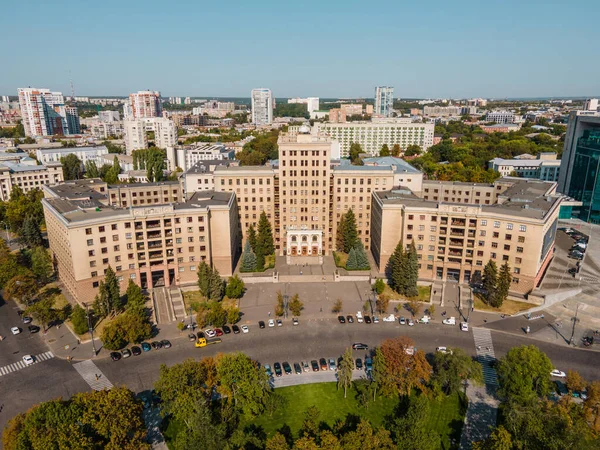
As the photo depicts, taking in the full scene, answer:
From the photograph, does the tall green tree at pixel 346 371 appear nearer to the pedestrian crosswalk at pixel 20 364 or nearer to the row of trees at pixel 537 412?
the row of trees at pixel 537 412

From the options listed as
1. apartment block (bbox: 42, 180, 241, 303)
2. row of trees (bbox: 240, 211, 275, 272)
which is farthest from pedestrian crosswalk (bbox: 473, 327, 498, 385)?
apartment block (bbox: 42, 180, 241, 303)

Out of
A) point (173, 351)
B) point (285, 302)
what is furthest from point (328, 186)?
point (173, 351)

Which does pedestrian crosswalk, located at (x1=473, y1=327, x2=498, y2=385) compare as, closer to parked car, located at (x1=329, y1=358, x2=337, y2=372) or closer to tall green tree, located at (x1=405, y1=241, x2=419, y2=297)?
tall green tree, located at (x1=405, y1=241, x2=419, y2=297)

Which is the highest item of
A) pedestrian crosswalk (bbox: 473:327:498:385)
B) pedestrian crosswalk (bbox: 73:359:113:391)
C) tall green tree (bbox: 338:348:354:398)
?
tall green tree (bbox: 338:348:354:398)

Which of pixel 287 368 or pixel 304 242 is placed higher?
pixel 304 242

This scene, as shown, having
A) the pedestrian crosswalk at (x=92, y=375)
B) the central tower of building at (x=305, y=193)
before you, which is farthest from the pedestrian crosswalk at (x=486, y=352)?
the pedestrian crosswalk at (x=92, y=375)

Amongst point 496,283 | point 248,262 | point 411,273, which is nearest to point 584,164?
point 496,283

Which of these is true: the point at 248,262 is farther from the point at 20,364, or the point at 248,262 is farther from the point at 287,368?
the point at 20,364
